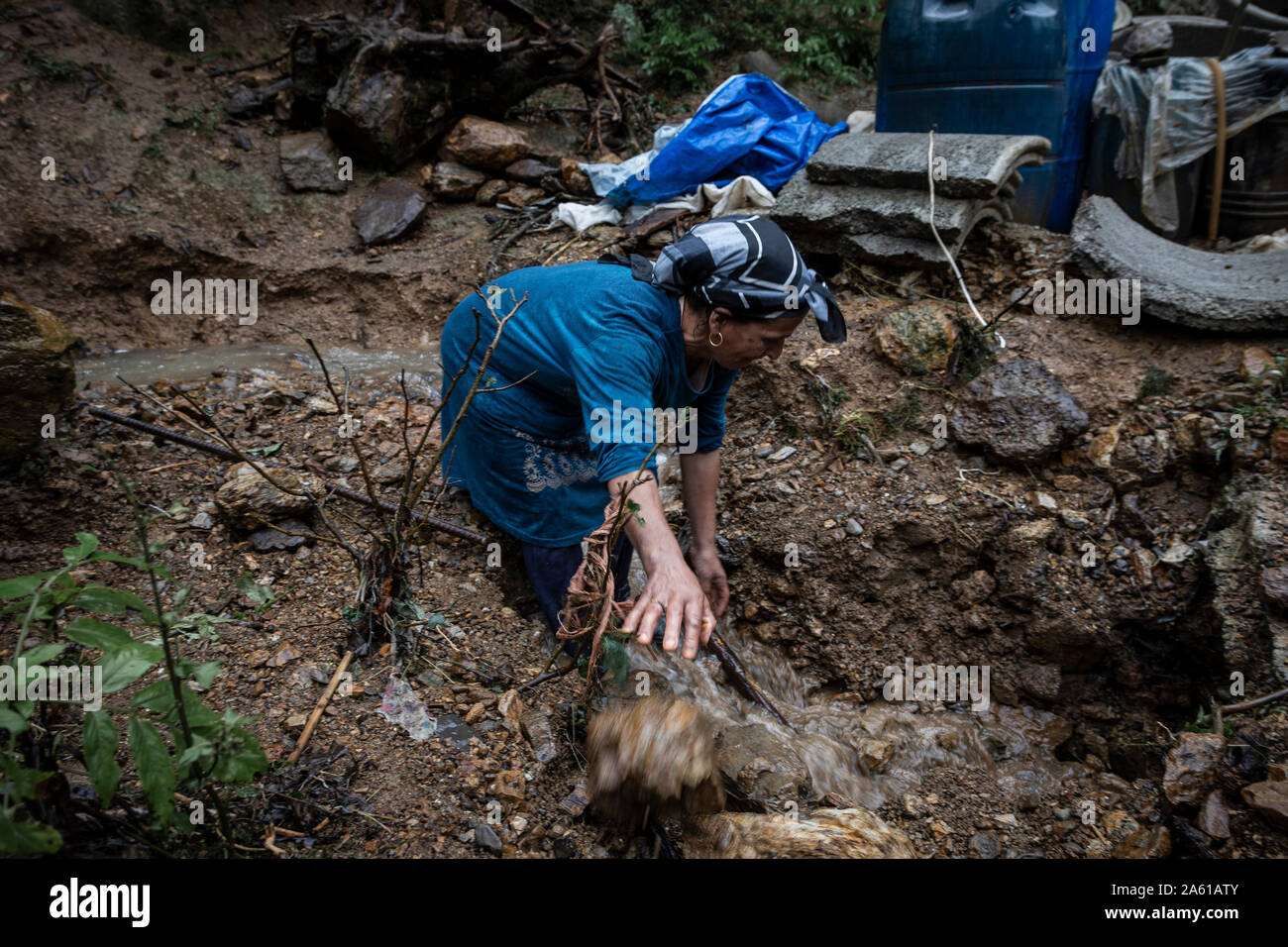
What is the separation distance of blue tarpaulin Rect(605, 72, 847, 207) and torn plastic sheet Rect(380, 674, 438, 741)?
388 centimetres

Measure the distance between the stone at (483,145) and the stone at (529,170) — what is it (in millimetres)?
72

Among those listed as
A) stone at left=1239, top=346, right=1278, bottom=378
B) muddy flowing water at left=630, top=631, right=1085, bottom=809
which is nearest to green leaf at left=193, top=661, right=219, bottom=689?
muddy flowing water at left=630, top=631, right=1085, bottom=809

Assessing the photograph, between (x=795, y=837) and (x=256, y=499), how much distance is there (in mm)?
2007

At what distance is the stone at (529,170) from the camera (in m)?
5.50

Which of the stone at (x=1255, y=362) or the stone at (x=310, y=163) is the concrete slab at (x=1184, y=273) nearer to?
the stone at (x=1255, y=362)

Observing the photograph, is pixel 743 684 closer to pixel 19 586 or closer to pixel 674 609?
pixel 674 609

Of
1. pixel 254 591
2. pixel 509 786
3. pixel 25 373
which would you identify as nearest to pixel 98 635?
pixel 254 591

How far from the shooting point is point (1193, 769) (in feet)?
7.02

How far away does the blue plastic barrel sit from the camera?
421cm

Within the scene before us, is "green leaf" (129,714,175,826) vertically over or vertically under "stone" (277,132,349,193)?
under

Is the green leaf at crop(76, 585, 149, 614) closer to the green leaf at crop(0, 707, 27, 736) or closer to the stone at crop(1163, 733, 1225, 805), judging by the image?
the green leaf at crop(0, 707, 27, 736)

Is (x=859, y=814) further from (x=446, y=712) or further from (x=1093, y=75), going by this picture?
(x=1093, y=75)

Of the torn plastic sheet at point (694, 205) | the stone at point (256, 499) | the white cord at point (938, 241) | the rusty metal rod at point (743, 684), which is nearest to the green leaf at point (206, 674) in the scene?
the stone at point (256, 499)

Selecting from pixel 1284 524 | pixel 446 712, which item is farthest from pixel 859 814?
pixel 1284 524
